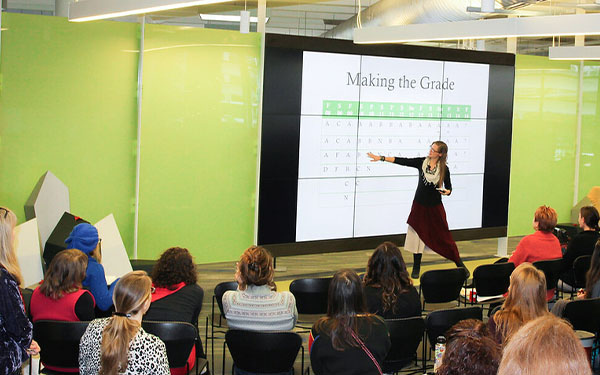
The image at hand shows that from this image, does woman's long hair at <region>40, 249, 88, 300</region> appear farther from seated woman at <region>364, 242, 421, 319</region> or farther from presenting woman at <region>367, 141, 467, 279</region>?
Result: presenting woman at <region>367, 141, 467, 279</region>

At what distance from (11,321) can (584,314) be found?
12.7 ft

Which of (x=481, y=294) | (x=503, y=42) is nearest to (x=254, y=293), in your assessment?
(x=481, y=294)

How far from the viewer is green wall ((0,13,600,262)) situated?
7086mm

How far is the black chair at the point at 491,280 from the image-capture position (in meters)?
6.12

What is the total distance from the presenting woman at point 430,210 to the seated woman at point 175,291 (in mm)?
4153

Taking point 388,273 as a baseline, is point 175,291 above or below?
below

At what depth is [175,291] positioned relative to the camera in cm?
455

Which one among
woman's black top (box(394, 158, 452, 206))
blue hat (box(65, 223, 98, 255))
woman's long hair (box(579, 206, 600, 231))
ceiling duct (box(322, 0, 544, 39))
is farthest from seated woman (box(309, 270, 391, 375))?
woman's black top (box(394, 158, 452, 206))

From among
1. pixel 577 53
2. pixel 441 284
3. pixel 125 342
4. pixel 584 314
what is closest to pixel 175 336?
pixel 125 342

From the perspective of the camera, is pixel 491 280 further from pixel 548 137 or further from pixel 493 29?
pixel 548 137

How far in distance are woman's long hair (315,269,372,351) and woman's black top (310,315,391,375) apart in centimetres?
3

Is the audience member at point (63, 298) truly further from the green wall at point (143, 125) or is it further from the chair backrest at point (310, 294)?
the green wall at point (143, 125)

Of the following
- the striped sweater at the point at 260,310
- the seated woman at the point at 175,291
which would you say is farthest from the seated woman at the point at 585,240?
the seated woman at the point at 175,291

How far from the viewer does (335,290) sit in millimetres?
3816
